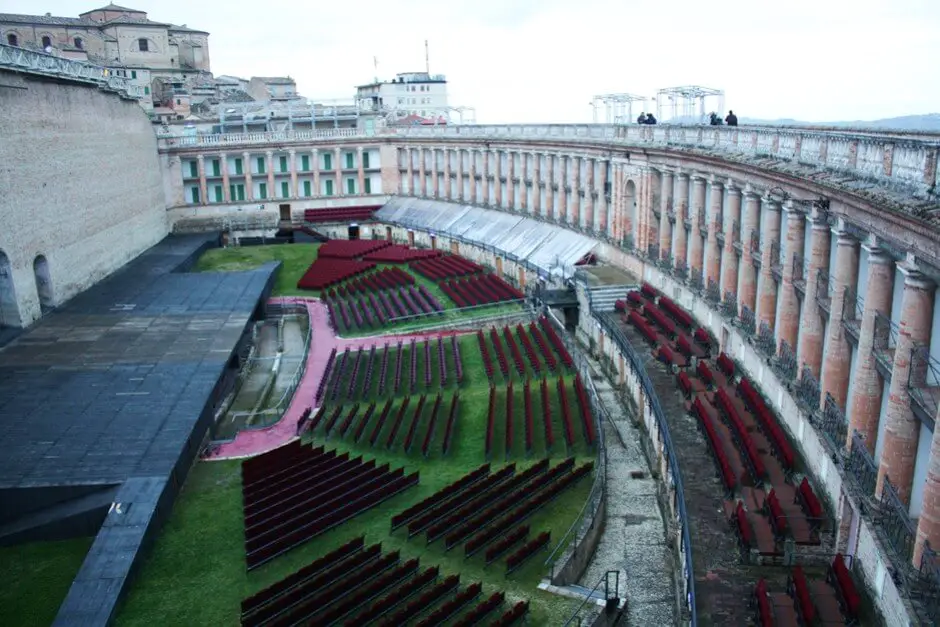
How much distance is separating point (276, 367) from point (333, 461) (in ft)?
45.6

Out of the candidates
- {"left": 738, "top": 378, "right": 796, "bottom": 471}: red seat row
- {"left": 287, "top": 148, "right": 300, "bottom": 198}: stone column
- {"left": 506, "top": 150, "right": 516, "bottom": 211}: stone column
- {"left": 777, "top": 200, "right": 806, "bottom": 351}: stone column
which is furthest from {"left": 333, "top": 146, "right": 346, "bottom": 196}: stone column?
{"left": 777, "top": 200, "right": 806, "bottom": 351}: stone column

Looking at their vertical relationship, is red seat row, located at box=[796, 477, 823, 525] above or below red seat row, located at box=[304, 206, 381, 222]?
below

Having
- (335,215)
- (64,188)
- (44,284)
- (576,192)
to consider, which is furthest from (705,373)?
(335,215)

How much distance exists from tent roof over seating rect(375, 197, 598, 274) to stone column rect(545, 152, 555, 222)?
1.00 m

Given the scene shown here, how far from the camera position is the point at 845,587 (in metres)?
16.2

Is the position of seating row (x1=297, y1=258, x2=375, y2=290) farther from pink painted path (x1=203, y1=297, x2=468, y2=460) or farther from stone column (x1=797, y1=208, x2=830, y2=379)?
stone column (x1=797, y1=208, x2=830, y2=379)

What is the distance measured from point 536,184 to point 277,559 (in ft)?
136

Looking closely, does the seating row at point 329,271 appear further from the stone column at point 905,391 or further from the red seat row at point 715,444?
the stone column at point 905,391

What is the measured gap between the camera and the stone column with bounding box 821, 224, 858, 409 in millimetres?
20469

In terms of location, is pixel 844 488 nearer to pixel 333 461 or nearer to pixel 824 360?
pixel 824 360

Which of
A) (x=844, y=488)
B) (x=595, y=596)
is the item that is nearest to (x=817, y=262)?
(x=844, y=488)

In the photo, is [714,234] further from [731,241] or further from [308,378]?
[308,378]

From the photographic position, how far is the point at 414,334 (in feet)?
141

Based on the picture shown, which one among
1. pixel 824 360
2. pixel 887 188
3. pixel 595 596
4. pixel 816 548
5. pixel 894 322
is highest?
pixel 887 188
